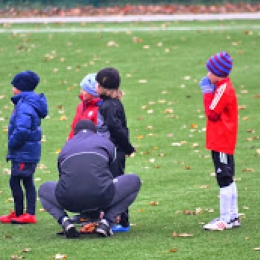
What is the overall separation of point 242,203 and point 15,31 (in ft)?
47.8

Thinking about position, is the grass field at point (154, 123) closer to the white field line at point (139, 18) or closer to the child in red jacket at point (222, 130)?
the child in red jacket at point (222, 130)

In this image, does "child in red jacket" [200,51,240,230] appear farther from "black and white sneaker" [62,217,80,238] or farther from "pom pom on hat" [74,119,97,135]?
"black and white sneaker" [62,217,80,238]

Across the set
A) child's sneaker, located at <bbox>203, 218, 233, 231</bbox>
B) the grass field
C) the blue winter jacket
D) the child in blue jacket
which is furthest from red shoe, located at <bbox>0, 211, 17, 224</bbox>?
child's sneaker, located at <bbox>203, 218, 233, 231</bbox>

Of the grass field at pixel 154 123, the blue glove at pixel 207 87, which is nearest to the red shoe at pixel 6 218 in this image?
the grass field at pixel 154 123

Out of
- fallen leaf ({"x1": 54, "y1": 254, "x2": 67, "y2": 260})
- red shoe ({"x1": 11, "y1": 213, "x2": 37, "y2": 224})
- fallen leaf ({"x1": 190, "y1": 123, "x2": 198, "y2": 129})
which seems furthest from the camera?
fallen leaf ({"x1": 190, "y1": 123, "x2": 198, "y2": 129})

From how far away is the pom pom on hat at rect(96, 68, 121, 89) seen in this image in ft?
26.4

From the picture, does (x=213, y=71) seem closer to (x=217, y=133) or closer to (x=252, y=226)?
(x=217, y=133)

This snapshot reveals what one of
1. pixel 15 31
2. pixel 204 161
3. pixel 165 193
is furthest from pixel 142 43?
pixel 165 193

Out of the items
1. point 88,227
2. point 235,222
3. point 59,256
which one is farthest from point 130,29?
point 59,256

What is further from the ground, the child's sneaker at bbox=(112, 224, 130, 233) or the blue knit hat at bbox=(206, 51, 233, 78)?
the blue knit hat at bbox=(206, 51, 233, 78)

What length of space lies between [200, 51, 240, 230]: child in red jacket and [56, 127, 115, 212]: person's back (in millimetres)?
1043

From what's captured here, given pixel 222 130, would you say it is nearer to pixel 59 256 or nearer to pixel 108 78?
pixel 108 78

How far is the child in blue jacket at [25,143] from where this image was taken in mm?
8656

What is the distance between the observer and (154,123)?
14984 millimetres
